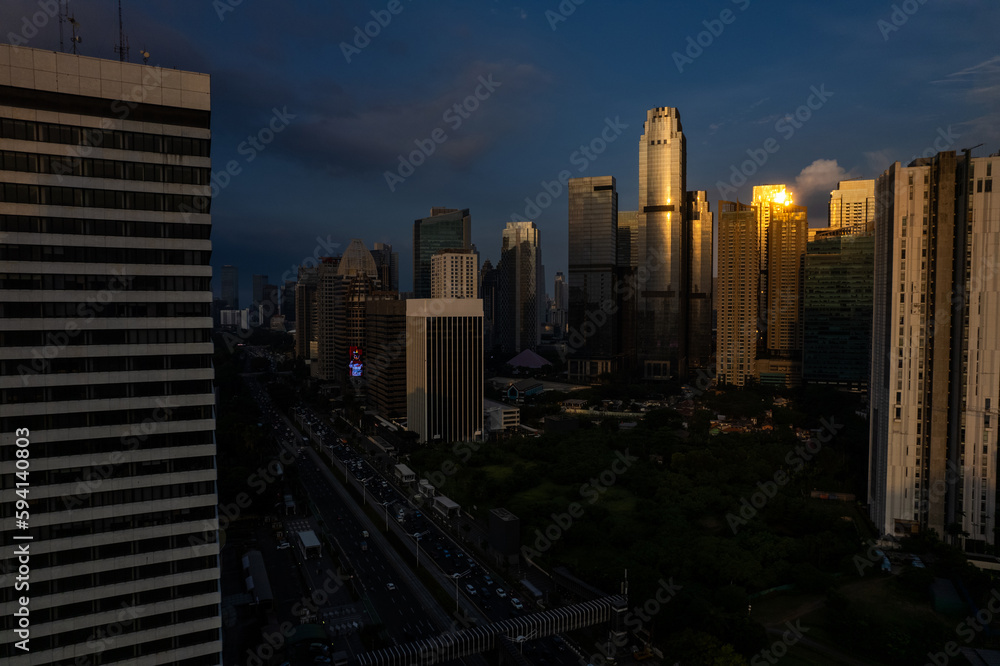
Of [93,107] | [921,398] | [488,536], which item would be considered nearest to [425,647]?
[488,536]

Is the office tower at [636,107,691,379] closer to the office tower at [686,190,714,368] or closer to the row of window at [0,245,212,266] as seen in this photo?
the office tower at [686,190,714,368]

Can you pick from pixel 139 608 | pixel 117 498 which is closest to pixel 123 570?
pixel 139 608

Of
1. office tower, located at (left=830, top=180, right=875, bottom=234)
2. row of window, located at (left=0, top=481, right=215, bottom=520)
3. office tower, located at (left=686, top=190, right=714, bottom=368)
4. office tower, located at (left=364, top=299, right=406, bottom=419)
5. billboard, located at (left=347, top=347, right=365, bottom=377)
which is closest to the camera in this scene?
row of window, located at (left=0, top=481, right=215, bottom=520)

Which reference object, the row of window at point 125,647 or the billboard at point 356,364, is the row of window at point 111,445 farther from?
the billboard at point 356,364

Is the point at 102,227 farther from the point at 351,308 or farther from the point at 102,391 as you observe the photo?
the point at 351,308

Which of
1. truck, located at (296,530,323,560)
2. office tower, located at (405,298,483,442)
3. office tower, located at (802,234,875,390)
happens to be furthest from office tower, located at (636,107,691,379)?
truck, located at (296,530,323,560)

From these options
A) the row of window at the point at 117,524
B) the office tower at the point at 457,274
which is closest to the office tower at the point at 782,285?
the office tower at the point at 457,274
